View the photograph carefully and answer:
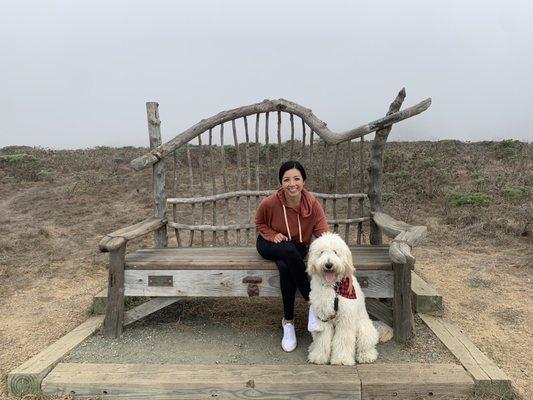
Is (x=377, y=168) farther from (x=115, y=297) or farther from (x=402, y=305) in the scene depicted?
(x=115, y=297)

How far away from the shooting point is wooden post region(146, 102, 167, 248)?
4797 millimetres

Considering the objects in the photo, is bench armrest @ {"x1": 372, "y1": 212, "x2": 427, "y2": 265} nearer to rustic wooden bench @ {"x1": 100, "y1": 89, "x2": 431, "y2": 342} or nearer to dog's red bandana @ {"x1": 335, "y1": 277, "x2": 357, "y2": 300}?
rustic wooden bench @ {"x1": 100, "y1": 89, "x2": 431, "y2": 342}

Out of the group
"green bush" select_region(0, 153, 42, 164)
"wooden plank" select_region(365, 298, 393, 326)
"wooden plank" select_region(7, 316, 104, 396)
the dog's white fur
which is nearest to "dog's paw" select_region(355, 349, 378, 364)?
the dog's white fur

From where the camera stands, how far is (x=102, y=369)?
126 inches

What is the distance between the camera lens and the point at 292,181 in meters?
3.69

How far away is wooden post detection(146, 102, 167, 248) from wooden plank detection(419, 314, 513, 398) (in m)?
2.93

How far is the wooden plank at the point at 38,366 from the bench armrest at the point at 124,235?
87 cm

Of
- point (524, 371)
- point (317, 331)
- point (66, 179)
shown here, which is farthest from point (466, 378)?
point (66, 179)

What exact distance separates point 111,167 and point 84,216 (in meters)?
5.27

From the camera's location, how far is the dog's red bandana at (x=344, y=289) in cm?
328

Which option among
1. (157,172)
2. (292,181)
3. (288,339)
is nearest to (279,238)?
(292,181)

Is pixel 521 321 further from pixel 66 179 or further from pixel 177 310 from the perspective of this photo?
pixel 66 179

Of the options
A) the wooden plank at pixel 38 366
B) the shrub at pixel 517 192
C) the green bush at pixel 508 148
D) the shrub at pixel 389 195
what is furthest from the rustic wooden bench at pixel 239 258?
the green bush at pixel 508 148

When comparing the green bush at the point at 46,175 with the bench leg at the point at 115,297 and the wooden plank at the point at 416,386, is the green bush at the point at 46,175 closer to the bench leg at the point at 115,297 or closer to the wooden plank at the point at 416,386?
the bench leg at the point at 115,297
